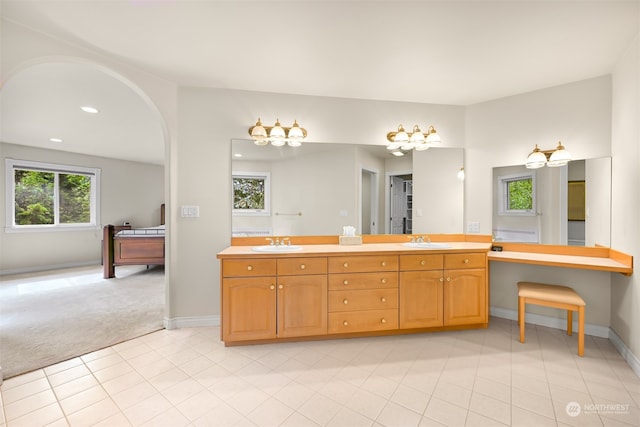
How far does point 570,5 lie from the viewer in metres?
1.64

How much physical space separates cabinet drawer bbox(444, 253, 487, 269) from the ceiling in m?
1.66

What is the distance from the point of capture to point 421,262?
8.27 feet

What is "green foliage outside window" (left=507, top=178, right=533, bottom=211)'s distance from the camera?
9.17ft

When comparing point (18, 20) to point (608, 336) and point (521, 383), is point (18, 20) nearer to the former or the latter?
point (521, 383)

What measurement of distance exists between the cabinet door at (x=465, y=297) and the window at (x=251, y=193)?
1.94m

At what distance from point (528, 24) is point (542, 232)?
194 cm

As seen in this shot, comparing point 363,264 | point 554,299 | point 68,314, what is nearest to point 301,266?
point 363,264

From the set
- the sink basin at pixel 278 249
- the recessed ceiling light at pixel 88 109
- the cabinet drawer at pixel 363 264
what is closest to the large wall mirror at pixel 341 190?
the sink basin at pixel 278 249

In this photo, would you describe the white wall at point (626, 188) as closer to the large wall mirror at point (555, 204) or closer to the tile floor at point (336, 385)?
the large wall mirror at point (555, 204)

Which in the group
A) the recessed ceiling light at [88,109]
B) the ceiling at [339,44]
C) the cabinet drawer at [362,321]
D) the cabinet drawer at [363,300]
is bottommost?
the cabinet drawer at [362,321]

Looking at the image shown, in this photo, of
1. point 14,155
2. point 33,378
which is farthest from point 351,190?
point 14,155

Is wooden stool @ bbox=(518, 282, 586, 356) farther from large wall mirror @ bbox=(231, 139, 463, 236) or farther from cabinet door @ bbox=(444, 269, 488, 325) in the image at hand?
large wall mirror @ bbox=(231, 139, 463, 236)

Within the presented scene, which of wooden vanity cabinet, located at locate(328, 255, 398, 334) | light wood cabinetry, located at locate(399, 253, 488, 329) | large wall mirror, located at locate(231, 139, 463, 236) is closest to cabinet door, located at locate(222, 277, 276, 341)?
wooden vanity cabinet, located at locate(328, 255, 398, 334)

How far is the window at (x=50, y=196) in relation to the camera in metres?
4.94
